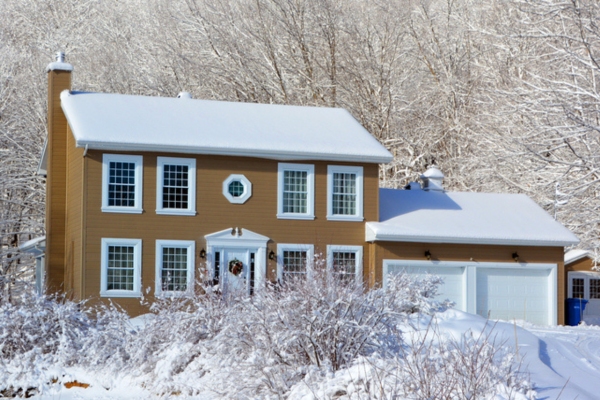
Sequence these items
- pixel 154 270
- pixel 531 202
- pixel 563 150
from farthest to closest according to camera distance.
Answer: pixel 563 150
pixel 531 202
pixel 154 270

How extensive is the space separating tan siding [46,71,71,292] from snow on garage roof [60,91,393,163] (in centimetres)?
75

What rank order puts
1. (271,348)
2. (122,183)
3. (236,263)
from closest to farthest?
(271,348) < (122,183) < (236,263)

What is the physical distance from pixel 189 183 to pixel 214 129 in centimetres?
177

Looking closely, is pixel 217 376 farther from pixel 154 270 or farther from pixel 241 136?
pixel 241 136

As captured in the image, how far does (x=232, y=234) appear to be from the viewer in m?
23.8

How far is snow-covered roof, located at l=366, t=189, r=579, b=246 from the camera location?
24828 millimetres

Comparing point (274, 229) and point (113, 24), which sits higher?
point (113, 24)

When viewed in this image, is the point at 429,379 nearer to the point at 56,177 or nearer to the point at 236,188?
the point at 236,188

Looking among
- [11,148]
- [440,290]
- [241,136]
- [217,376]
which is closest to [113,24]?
[11,148]

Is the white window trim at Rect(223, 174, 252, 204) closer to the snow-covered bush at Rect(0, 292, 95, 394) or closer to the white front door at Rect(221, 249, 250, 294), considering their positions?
the white front door at Rect(221, 249, 250, 294)

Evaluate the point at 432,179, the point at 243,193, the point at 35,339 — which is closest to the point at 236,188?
the point at 243,193

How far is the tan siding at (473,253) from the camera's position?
2477 cm

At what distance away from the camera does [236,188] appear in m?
24.1

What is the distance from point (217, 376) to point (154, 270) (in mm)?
10638
